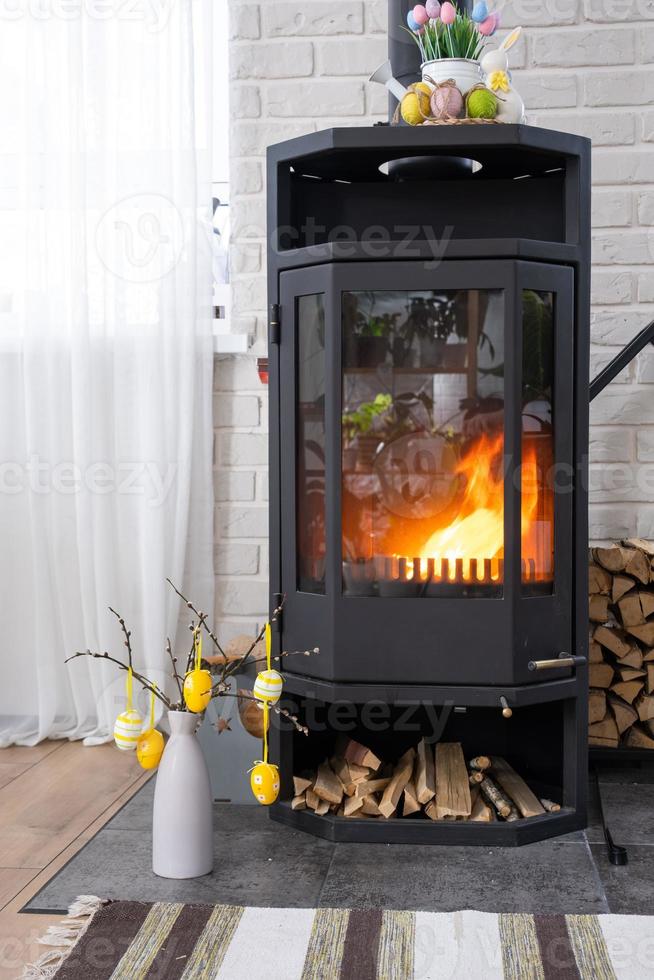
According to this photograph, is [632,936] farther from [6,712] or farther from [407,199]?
[6,712]

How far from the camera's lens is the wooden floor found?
1.55 metres

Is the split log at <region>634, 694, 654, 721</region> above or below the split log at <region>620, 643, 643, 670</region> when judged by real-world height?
below

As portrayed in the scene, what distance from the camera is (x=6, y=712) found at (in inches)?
102

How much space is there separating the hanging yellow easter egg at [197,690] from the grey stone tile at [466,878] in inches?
14.1

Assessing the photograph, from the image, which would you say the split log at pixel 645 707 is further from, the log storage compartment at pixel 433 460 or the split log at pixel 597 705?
the log storage compartment at pixel 433 460

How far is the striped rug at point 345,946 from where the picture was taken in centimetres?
141

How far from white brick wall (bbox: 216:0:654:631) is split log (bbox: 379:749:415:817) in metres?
0.60

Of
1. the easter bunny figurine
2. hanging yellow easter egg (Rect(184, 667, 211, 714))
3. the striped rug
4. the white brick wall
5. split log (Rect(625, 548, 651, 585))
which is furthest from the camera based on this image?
the white brick wall

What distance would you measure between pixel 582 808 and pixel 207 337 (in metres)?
1.33

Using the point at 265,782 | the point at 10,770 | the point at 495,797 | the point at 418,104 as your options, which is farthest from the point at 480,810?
the point at 418,104

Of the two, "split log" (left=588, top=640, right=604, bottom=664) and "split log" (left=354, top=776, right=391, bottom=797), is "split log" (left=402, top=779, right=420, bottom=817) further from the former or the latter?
"split log" (left=588, top=640, right=604, bottom=664)

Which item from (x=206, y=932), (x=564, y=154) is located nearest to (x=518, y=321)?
(x=564, y=154)

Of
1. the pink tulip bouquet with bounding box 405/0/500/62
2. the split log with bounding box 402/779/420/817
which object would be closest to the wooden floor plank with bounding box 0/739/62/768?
the split log with bounding box 402/779/420/817

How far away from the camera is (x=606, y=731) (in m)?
2.25
